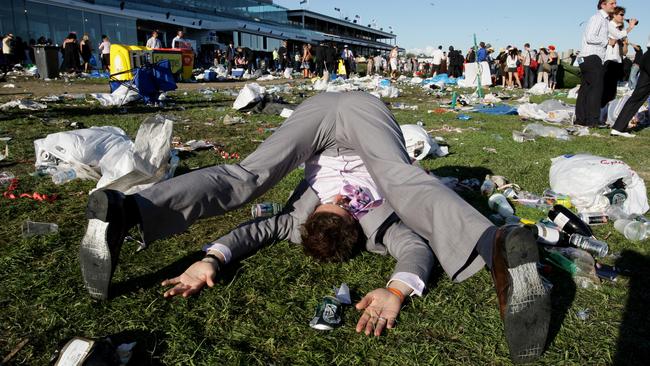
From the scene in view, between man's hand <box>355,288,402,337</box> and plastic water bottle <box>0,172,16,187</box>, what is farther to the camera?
plastic water bottle <box>0,172,16,187</box>

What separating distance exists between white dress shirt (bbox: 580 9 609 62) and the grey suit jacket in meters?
6.47

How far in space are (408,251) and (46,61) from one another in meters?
17.3

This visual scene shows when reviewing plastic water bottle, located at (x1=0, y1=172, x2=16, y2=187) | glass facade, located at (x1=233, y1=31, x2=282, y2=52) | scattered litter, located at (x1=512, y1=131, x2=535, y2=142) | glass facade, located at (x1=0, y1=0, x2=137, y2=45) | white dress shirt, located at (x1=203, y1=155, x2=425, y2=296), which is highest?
glass facade, located at (x1=233, y1=31, x2=282, y2=52)

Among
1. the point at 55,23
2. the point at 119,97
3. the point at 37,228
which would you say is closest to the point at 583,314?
the point at 37,228

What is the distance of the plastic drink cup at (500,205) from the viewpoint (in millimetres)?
3363

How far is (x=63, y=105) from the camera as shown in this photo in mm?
8648

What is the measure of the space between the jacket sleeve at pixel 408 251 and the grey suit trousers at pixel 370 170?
121mm

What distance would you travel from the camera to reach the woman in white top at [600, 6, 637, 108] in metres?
7.25

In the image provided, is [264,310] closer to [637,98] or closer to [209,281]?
[209,281]

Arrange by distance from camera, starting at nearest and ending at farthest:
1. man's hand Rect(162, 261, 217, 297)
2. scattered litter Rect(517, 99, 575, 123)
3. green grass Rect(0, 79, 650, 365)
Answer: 1. green grass Rect(0, 79, 650, 365)
2. man's hand Rect(162, 261, 217, 297)
3. scattered litter Rect(517, 99, 575, 123)

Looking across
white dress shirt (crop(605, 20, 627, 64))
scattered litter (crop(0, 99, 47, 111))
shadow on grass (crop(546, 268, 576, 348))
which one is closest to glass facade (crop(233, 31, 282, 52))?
scattered litter (crop(0, 99, 47, 111))

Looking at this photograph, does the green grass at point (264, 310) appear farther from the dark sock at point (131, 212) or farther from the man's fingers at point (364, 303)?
the dark sock at point (131, 212)

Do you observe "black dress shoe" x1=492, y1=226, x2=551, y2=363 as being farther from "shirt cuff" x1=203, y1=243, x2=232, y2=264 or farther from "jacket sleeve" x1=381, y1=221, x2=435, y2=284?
"shirt cuff" x1=203, y1=243, x2=232, y2=264

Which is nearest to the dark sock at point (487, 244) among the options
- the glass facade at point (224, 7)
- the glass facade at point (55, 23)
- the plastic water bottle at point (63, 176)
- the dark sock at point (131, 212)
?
the dark sock at point (131, 212)
